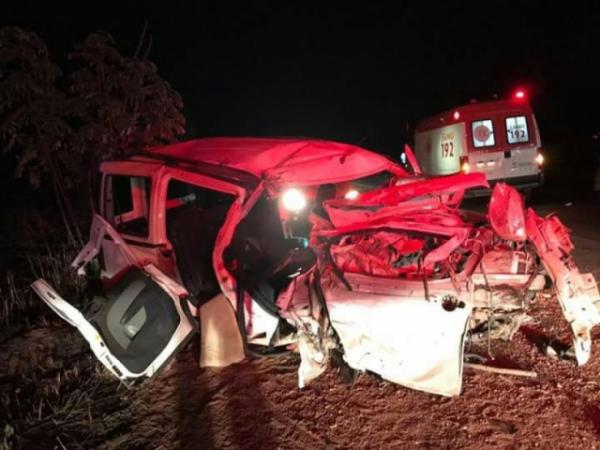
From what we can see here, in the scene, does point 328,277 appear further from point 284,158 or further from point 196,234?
point 196,234

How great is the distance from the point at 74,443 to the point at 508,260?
10.6ft

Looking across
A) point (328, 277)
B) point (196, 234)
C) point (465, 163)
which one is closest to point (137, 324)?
point (196, 234)

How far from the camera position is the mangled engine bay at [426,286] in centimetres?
310

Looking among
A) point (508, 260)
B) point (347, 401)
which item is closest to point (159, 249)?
point (347, 401)

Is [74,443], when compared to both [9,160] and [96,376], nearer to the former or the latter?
[96,376]

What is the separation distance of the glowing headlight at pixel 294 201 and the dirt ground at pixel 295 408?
1514 mm

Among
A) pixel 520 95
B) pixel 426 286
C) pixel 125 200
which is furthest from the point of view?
pixel 520 95

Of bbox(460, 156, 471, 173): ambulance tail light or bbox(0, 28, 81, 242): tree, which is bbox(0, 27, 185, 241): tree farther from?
bbox(460, 156, 471, 173): ambulance tail light

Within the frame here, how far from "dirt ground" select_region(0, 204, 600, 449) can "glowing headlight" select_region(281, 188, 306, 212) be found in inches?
59.6

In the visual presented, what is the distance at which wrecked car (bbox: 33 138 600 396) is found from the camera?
3178 millimetres

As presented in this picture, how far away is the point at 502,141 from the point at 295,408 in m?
7.69

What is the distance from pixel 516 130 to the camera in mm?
9195

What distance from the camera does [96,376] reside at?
12.9 feet

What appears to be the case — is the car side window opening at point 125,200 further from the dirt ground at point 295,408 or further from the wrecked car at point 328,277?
the dirt ground at point 295,408
